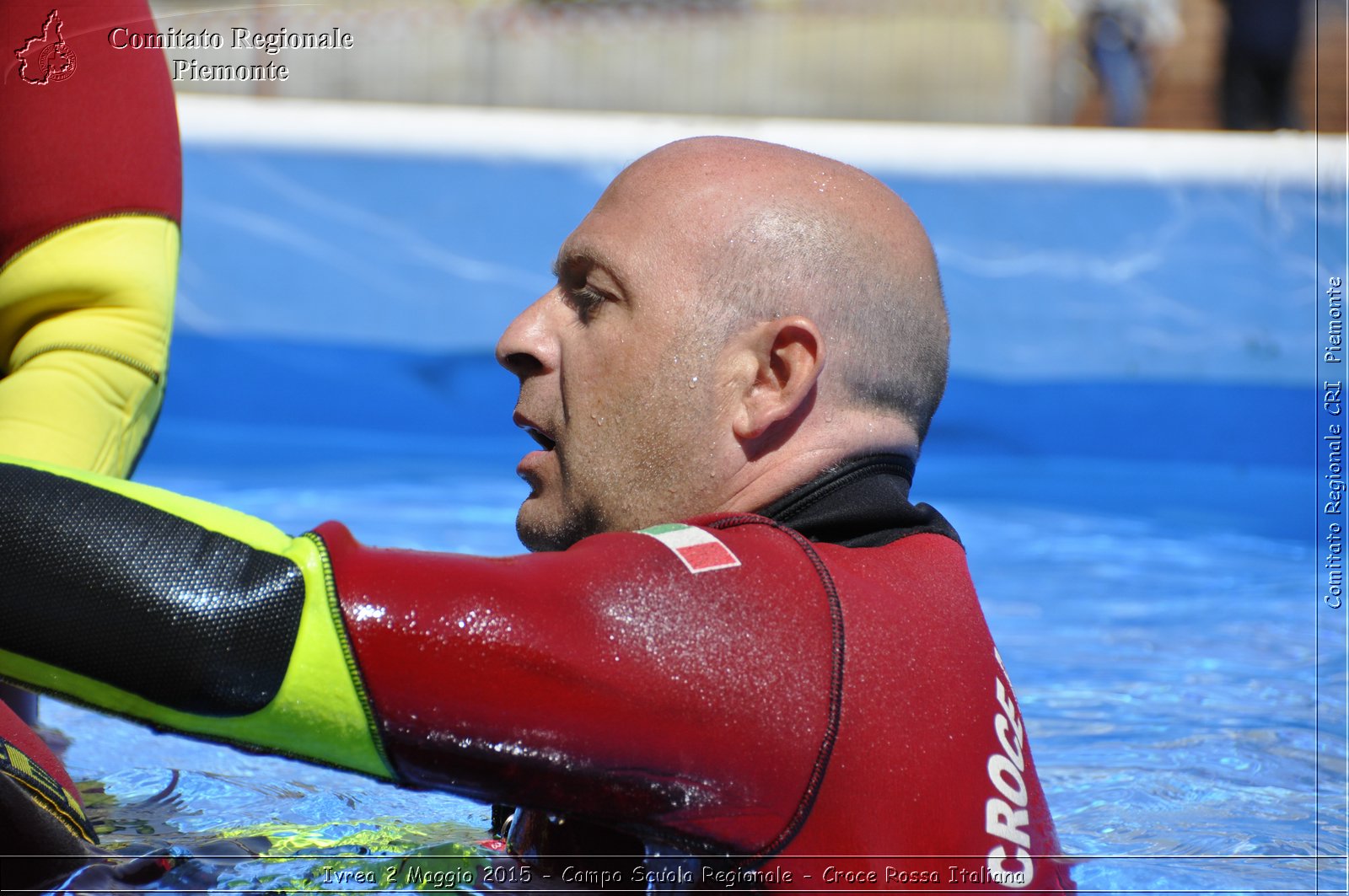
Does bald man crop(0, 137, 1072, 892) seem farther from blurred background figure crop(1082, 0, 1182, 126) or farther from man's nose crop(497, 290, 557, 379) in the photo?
blurred background figure crop(1082, 0, 1182, 126)

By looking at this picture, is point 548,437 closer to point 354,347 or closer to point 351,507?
point 351,507

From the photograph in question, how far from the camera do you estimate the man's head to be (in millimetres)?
1550

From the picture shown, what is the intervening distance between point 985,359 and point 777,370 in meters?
3.95

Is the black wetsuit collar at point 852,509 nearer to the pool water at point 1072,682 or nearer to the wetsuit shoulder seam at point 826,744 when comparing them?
the wetsuit shoulder seam at point 826,744

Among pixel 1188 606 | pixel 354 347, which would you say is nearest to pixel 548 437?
pixel 1188 606

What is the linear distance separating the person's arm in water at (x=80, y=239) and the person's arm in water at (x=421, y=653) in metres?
0.98

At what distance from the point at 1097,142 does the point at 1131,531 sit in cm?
137

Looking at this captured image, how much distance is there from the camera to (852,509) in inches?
58.2

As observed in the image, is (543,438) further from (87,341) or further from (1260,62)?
(1260,62)

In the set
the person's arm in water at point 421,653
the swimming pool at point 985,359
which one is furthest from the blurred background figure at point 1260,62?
the person's arm in water at point 421,653

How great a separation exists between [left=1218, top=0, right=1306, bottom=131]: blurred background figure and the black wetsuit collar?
23.4 ft

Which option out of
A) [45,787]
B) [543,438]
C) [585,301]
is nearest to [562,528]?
[543,438]

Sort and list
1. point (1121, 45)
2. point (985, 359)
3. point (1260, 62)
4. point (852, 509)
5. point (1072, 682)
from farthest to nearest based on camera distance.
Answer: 1. point (1121, 45)
2. point (1260, 62)
3. point (985, 359)
4. point (1072, 682)
5. point (852, 509)

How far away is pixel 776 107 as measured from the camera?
10219mm
